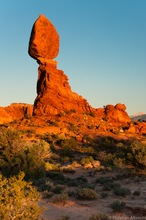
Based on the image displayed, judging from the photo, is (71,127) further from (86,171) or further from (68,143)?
(86,171)

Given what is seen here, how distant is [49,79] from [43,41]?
677 centimetres

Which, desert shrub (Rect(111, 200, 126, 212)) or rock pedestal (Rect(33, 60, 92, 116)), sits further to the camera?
rock pedestal (Rect(33, 60, 92, 116))

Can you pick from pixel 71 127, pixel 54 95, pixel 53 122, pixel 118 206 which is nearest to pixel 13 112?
pixel 54 95

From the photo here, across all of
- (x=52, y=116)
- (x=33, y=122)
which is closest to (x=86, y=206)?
(x=33, y=122)

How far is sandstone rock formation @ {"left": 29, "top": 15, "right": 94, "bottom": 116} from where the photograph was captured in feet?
130

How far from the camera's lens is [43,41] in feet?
139

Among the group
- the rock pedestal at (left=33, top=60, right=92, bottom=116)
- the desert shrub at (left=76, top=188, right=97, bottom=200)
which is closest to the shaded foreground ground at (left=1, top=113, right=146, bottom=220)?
the desert shrub at (left=76, top=188, right=97, bottom=200)

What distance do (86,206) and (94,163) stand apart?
13.1 meters

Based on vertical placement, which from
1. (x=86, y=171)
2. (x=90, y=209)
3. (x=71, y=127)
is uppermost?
(x=71, y=127)

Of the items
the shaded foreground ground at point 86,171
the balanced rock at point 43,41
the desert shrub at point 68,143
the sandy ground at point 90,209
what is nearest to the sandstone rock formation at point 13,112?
the shaded foreground ground at point 86,171

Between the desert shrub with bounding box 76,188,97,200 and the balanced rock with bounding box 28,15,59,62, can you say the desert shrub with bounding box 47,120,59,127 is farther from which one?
the desert shrub with bounding box 76,188,97,200

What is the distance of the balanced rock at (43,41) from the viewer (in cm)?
4181

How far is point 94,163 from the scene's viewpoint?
2255 centimetres

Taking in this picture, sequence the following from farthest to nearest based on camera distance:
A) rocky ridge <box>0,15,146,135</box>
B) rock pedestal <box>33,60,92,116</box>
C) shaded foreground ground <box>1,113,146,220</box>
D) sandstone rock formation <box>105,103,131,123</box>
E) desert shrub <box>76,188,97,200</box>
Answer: sandstone rock formation <box>105,103,131,123</box> → rock pedestal <box>33,60,92,116</box> → rocky ridge <box>0,15,146,135</box> → desert shrub <box>76,188,97,200</box> → shaded foreground ground <box>1,113,146,220</box>
